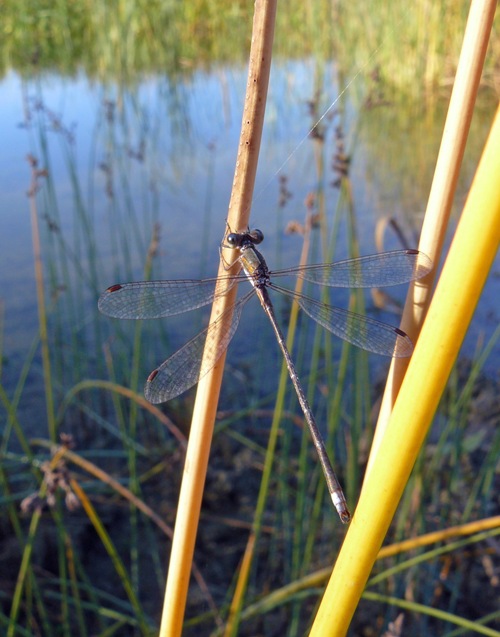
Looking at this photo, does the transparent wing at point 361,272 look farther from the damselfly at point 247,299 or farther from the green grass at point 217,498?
the green grass at point 217,498

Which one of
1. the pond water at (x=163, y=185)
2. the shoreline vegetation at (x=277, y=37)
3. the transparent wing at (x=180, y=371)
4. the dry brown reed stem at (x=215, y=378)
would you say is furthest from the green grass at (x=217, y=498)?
the shoreline vegetation at (x=277, y=37)

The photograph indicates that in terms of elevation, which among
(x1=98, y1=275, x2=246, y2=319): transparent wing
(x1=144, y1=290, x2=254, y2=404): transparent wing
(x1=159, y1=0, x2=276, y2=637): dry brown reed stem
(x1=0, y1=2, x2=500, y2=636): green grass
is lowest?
(x1=0, y1=2, x2=500, y2=636): green grass

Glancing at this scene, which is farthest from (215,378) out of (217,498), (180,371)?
(217,498)

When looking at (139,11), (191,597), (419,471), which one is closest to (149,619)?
(191,597)

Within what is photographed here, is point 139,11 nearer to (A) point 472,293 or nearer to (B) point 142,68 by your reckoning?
(B) point 142,68

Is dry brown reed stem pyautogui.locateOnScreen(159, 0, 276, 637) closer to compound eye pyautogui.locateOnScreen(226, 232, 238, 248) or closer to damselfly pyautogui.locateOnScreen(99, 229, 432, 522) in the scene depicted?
compound eye pyautogui.locateOnScreen(226, 232, 238, 248)

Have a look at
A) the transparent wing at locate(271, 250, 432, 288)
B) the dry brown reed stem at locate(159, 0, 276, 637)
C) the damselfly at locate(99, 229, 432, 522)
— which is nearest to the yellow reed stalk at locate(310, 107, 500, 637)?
the dry brown reed stem at locate(159, 0, 276, 637)

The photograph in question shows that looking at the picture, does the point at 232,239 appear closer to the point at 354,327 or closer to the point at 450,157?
the point at 450,157

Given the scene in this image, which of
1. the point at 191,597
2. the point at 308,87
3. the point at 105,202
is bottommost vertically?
the point at 191,597
